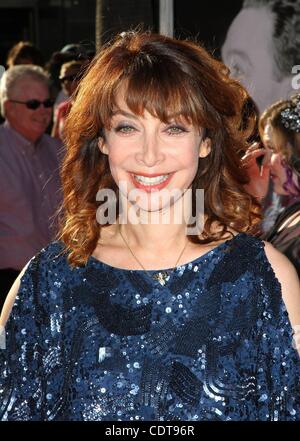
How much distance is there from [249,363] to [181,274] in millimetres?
309

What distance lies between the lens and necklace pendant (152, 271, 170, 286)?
9.30 ft

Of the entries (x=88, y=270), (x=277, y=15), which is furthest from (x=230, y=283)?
(x=277, y=15)

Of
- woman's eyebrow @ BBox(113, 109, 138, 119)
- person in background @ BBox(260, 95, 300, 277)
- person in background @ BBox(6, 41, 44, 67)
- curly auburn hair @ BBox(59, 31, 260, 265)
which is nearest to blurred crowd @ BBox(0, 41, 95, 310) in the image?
person in background @ BBox(6, 41, 44, 67)

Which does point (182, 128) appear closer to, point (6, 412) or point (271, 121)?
point (6, 412)

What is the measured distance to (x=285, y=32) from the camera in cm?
509

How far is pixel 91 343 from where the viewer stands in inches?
107

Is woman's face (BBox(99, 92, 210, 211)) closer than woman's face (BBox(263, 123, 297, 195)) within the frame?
Yes

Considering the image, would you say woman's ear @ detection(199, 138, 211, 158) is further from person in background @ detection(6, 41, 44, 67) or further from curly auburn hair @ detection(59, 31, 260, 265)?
person in background @ detection(6, 41, 44, 67)

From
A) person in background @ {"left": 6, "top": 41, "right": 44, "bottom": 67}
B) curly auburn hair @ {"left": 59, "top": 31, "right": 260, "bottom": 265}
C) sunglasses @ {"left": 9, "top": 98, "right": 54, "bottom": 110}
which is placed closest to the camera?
curly auburn hair @ {"left": 59, "top": 31, "right": 260, "bottom": 265}

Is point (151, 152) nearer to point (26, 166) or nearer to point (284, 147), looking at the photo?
point (284, 147)

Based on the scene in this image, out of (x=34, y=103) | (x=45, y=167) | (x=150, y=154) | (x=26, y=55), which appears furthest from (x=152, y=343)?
(x=26, y=55)
